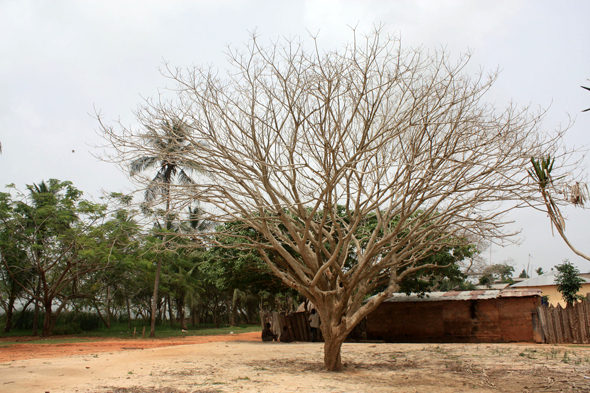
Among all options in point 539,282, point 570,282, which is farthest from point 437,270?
point 539,282

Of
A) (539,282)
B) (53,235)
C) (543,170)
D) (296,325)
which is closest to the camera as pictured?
(543,170)

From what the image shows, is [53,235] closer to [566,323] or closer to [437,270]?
[437,270]

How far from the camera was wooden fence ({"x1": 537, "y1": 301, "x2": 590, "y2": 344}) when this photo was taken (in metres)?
14.0

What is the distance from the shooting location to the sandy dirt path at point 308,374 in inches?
257

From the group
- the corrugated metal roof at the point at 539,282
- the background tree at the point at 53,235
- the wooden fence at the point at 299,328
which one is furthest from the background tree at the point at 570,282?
the background tree at the point at 53,235

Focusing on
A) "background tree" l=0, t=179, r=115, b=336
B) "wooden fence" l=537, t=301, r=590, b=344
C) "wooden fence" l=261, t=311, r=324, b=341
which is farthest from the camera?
"background tree" l=0, t=179, r=115, b=336

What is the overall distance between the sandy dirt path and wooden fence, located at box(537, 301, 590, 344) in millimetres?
3577

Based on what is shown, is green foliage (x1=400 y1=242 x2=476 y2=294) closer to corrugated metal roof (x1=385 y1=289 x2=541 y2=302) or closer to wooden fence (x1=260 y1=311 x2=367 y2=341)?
corrugated metal roof (x1=385 y1=289 x2=541 y2=302)

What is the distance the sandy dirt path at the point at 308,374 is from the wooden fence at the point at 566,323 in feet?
11.7

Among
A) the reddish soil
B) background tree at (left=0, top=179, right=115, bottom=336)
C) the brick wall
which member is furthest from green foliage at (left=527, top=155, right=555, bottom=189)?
background tree at (left=0, top=179, right=115, bottom=336)

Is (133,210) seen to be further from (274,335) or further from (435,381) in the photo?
(274,335)

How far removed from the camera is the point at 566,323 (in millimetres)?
14344

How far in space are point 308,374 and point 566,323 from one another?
11.3m

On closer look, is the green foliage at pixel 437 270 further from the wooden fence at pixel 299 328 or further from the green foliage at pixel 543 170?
the green foliage at pixel 543 170
